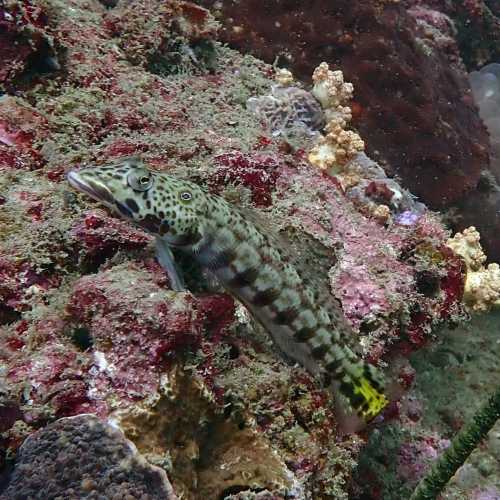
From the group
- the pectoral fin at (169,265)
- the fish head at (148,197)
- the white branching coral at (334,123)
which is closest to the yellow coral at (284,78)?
the white branching coral at (334,123)

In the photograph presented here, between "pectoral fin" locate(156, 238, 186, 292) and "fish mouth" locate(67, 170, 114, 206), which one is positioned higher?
"fish mouth" locate(67, 170, 114, 206)

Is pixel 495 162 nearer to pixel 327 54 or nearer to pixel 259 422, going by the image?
pixel 327 54

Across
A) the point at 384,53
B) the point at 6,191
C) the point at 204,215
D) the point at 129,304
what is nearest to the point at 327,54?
the point at 384,53

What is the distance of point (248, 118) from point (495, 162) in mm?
4789

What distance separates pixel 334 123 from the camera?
543 centimetres

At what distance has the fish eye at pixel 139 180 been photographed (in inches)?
114

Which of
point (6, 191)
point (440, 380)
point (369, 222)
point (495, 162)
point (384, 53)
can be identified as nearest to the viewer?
point (6, 191)

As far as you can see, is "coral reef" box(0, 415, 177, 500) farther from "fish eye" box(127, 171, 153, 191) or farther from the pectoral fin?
"fish eye" box(127, 171, 153, 191)

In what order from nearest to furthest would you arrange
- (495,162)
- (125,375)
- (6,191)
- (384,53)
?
(125,375) < (6,191) < (384,53) < (495,162)

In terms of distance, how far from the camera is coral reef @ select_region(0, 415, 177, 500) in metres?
2.16

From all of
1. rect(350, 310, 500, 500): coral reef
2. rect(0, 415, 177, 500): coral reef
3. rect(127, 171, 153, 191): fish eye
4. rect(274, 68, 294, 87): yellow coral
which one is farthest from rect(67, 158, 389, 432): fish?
rect(274, 68, 294, 87): yellow coral

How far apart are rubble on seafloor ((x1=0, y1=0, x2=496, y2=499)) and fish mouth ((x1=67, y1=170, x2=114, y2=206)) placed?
0.93 ft

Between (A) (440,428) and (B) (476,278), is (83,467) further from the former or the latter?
(B) (476,278)

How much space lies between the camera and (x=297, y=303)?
340 centimetres
